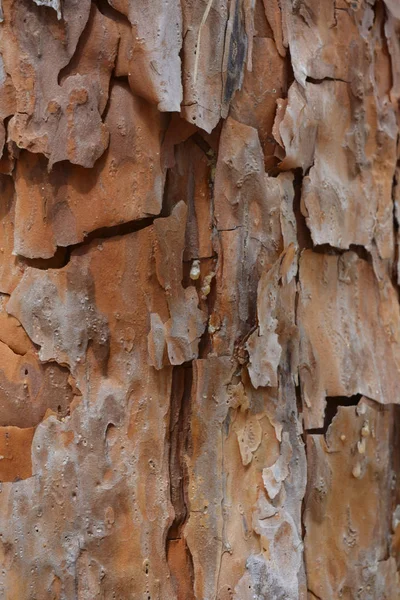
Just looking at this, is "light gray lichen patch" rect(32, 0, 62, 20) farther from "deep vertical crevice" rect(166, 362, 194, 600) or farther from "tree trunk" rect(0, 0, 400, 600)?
"deep vertical crevice" rect(166, 362, 194, 600)

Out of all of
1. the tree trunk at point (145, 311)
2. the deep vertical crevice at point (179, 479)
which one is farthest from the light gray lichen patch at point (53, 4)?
the deep vertical crevice at point (179, 479)

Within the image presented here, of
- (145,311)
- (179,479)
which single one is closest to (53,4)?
(145,311)

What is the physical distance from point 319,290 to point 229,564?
0.35m

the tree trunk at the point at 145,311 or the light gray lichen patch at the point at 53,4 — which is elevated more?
the light gray lichen patch at the point at 53,4

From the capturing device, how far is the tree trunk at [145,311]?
747mm

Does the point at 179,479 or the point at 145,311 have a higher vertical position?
the point at 145,311

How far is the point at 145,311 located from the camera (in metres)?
0.76

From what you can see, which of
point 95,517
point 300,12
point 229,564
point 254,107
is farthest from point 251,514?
point 300,12

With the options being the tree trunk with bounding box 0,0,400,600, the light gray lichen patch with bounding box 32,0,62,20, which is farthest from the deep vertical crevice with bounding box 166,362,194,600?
the light gray lichen patch with bounding box 32,0,62,20

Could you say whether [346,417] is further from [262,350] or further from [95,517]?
[95,517]

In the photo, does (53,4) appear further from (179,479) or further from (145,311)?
(179,479)

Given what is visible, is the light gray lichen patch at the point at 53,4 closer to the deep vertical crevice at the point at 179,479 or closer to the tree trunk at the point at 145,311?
the tree trunk at the point at 145,311

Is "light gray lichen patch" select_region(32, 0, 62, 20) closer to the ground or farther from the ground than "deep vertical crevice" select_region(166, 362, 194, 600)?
farther from the ground

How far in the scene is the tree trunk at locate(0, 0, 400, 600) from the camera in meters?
0.75
